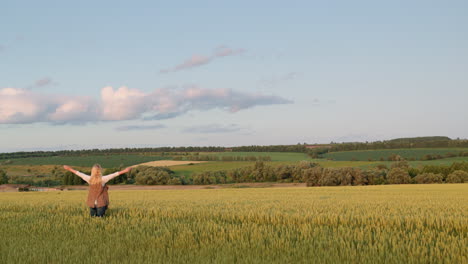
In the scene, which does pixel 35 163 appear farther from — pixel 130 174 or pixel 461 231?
pixel 461 231

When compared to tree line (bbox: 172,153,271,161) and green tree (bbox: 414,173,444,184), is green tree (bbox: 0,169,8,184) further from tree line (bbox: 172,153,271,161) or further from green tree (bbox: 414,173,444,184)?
green tree (bbox: 414,173,444,184)

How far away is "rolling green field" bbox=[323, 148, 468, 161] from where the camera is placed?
112 meters

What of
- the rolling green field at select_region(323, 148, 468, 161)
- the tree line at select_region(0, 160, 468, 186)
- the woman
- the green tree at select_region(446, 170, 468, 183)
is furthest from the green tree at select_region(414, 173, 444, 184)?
the woman

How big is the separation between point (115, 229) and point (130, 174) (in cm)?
8515

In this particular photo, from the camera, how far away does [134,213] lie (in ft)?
49.5

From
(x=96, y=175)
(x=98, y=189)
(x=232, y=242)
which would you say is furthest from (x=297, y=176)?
(x=232, y=242)

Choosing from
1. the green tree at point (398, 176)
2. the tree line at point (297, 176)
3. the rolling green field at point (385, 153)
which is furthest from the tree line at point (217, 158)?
the green tree at point (398, 176)

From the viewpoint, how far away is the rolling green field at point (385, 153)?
367ft

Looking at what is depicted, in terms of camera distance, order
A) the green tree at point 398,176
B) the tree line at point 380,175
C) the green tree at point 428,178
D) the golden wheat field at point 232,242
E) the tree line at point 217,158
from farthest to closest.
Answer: the tree line at point 217,158 < the green tree at point 398,176 < the tree line at point 380,175 < the green tree at point 428,178 < the golden wheat field at point 232,242

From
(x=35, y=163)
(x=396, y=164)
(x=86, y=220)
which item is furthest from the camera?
(x=35, y=163)

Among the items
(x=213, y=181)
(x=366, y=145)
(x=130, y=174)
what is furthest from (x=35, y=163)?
(x=366, y=145)

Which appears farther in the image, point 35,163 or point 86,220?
point 35,163

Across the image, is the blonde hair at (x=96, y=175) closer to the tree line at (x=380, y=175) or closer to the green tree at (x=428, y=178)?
the tree line at (x=380, y=175)

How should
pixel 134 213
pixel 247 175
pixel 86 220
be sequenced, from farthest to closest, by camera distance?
pixel 247 175 → pixel 134 213 → pixel 86 220
